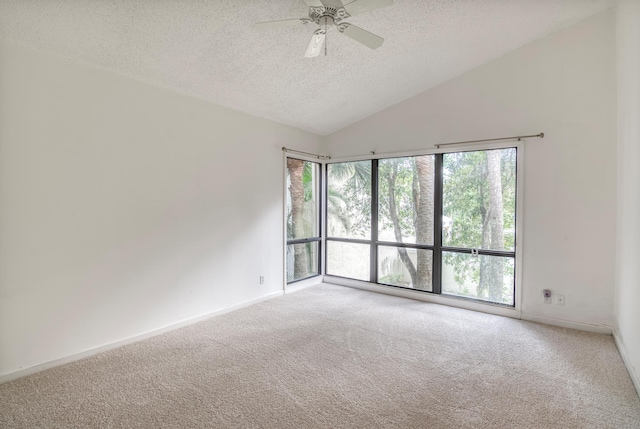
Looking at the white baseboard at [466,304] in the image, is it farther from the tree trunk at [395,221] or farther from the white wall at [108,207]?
the white wall at [108,207]

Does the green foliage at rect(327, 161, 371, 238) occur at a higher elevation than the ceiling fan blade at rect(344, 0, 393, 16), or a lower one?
lower

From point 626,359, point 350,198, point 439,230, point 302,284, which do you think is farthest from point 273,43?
point 626,359

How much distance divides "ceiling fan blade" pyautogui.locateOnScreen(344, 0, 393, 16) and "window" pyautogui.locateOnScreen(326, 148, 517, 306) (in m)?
2.54

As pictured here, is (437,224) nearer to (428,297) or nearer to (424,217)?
(424,217)

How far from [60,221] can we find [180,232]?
103 centimetres

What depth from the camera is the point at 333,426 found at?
1886 millimetres

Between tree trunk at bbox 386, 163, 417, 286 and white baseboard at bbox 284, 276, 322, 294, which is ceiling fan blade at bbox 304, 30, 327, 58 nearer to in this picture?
tree trunk at bbox 386, 163, 417, 286

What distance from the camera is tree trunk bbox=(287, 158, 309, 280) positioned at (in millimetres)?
4887

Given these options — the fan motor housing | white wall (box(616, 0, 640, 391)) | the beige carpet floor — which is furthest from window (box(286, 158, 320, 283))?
white wall (box(616, 0, 640, 391))

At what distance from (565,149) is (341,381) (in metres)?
3.30

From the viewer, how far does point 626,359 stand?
2.59 m

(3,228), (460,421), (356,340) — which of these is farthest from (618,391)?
(3,228)

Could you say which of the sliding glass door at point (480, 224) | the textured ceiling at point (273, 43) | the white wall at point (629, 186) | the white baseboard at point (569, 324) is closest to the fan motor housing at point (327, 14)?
the textured ceiling at point (273, 43)

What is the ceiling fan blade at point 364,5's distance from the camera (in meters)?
2.01
